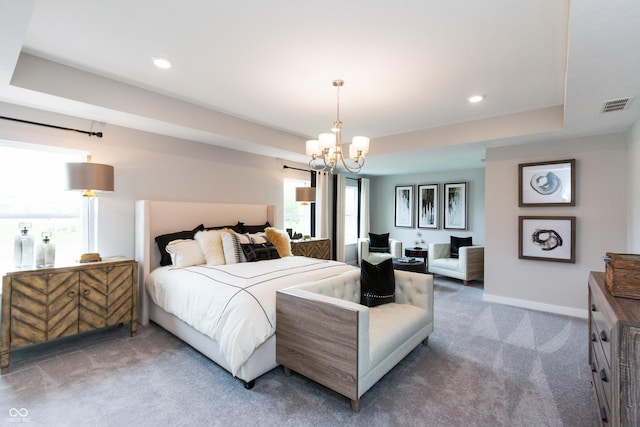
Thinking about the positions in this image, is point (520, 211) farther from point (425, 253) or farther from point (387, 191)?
point (387, 191)

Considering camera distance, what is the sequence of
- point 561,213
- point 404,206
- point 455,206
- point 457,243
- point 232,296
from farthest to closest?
1. point 404,206
2. point 455,206
3. point 457,243
4. point 561,213
5. point 232,296

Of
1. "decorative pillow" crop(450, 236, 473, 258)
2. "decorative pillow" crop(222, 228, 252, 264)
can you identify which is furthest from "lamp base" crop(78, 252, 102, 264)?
"decorative pillow" crop(450, 236, 473, 258)

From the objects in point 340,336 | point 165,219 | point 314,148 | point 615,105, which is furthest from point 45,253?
point 615,105

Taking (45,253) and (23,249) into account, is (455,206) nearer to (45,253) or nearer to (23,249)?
(45,253)

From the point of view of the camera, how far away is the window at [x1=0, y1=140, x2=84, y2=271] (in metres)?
2.85

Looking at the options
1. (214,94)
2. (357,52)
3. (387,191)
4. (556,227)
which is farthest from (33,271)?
(387,191)

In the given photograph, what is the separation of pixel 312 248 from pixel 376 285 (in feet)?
8.78

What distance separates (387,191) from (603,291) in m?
6.29

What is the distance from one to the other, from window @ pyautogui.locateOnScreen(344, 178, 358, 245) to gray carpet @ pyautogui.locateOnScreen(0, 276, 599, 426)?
4.55m

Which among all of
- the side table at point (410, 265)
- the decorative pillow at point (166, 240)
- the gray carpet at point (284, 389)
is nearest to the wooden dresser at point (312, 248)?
the side table at point (410, 265)

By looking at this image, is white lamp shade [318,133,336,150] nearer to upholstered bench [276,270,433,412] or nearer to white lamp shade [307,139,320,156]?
white lamp shade [307,139,320,156]

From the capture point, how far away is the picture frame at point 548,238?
12.3 ft

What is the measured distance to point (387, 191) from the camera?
7.83 meters

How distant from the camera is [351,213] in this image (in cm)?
763
